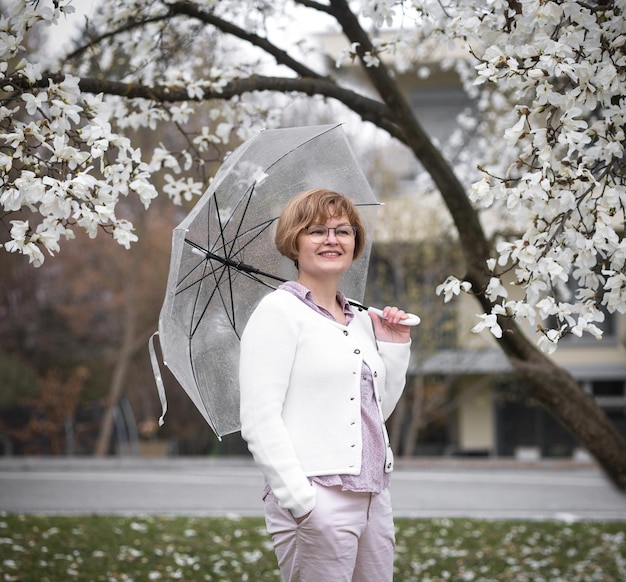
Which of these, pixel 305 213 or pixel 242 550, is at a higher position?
pixel 305 213

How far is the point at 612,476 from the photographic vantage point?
4.87m

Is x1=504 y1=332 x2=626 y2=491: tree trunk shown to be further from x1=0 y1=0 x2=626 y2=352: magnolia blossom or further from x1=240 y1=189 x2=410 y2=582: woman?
x1=240 y1=189 x2=410 y2=582: woman

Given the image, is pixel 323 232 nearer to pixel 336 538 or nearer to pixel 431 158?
pixel 336 538

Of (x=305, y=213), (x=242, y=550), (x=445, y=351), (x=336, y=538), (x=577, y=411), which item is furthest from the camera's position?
(x=445, y=351)

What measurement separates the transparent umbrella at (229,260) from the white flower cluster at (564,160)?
0.70 metres

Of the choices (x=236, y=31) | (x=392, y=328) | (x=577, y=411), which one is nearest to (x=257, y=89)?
(x=236, y=31)

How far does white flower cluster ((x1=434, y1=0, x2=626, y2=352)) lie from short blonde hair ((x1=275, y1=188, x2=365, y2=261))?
493mm

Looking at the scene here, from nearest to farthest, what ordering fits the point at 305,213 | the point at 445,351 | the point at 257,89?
the point at 305,213 → the point at 257,89 → the point at 445,351

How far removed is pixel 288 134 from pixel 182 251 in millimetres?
700

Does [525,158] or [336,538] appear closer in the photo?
[336,538]

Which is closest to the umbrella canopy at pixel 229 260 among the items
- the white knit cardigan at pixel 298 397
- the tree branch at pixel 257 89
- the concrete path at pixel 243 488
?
the white knit cardigan at pixel 298 397

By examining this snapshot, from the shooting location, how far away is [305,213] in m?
2.85

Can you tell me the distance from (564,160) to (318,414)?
127 cm

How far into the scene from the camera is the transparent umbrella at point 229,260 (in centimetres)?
308
